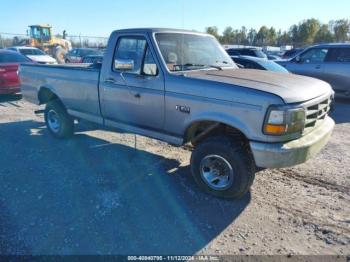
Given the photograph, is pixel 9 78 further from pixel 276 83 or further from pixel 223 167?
pixel 276 83

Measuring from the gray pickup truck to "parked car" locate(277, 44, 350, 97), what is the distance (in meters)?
5.93

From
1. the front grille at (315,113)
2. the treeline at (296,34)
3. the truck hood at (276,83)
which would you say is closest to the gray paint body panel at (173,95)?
the truck hood at (276,83)

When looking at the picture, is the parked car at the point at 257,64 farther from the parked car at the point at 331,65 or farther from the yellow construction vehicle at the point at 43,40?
the yellow construction vehicle at the point at 43,40

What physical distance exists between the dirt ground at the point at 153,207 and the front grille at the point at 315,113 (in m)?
0.94

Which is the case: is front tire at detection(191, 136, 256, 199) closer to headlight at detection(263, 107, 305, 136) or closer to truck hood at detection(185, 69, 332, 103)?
headlight at detection(263, 107, 305, 136)

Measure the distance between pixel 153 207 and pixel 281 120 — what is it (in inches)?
69.1

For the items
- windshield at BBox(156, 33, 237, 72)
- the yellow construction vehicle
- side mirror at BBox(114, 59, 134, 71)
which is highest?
the yellow construction vehicle

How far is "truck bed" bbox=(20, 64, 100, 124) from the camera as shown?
4988 millimetres

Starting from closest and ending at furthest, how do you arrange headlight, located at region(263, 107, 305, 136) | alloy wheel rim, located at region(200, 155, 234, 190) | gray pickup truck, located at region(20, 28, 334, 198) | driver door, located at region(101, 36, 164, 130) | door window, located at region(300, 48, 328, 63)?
1. headlight, located at region(263, 107, 305, 136)
2. gray pickup truck, located at region(20, 28, 334, 198)
3. alloy wheel rim, located at region(200, 155, 234, 190)
4. driver door, located at region(101, 36, 164, 130)
5. door window, located at region(300, 48, 328, 63)

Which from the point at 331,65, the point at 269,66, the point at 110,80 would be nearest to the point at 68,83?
the point at 110,80

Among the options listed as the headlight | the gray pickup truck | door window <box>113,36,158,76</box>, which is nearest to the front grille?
the gray pickup truck

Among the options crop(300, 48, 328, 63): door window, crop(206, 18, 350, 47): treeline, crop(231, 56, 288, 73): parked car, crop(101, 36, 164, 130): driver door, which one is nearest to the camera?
crop(101, 36, 164, 130): driver door

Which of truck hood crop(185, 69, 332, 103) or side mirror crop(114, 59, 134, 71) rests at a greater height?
side mirror crop(114, 59, 134, 71)

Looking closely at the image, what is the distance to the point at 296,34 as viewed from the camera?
193 feet
